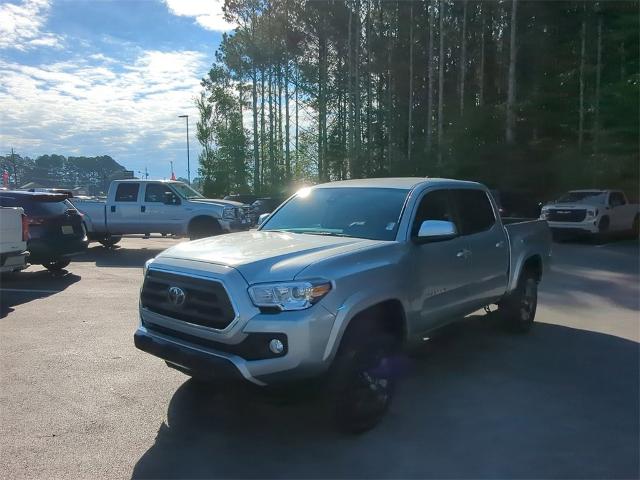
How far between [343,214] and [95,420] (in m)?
2.78

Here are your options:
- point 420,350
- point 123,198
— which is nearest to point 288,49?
point 123,198

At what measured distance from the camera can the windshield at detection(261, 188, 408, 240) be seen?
16.1 ft

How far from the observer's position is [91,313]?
8000 millimetres

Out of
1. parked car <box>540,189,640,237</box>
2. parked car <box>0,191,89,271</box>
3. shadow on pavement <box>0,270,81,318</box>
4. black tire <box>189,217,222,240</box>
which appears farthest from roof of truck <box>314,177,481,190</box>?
parked car <box>540,189,640,237</box>

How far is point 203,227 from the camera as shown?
1587cm

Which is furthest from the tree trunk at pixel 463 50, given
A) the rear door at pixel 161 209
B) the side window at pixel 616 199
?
the rear door at pixel 161 209

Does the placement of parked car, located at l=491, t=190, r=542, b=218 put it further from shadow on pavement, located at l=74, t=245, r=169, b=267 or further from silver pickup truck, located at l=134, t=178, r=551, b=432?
silver pickup truck, located at l=134, t=178, r=551, b=432

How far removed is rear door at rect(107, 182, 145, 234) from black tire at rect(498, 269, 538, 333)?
12191mm

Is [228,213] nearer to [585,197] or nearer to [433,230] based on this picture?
[433,230]

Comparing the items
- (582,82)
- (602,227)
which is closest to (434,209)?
(602,227)

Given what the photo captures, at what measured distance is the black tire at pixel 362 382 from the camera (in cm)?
387

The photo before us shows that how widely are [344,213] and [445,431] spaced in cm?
216

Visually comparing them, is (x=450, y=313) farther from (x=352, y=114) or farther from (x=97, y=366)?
(x=352, y=114)

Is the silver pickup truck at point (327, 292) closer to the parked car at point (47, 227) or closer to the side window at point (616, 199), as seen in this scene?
the parked car at point (47, 227)
